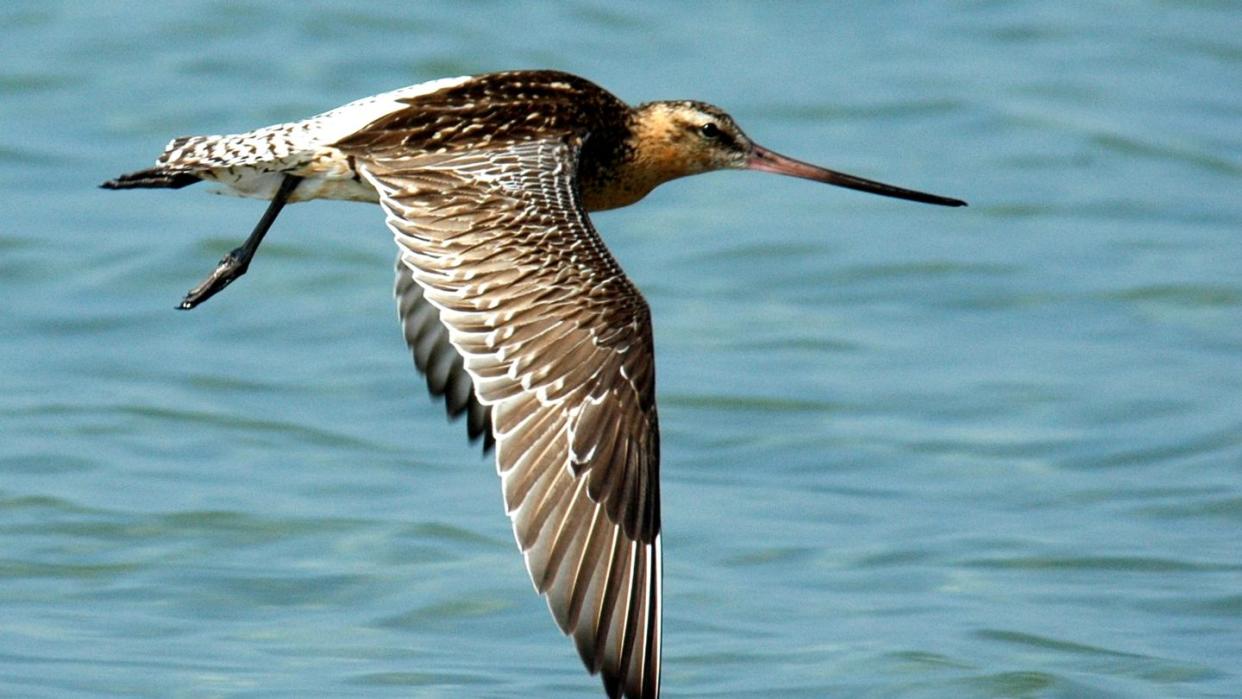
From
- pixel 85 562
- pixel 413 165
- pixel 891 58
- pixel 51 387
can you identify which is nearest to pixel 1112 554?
pixel 413 165

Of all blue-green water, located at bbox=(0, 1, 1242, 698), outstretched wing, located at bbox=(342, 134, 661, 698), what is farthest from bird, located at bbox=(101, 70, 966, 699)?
blue-green water, located at bbox=(0, 1, 1242, 698)

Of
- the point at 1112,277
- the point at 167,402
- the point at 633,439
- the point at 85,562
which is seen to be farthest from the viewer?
the point at 1112,277

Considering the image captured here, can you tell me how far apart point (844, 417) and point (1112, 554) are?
5.34ft

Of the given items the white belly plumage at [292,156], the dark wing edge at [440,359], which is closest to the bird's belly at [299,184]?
the white belly plumage at [292,156]

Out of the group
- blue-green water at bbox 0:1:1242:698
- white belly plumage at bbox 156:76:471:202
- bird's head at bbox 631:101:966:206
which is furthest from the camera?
bird's head at bbox 631:101:966:206

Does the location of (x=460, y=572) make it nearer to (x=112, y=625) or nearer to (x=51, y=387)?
(x=112, y=625)

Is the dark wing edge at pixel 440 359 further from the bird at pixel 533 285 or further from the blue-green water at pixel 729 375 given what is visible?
the blue-green water at pixel 729 375

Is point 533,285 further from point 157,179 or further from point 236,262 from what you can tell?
point 157,179

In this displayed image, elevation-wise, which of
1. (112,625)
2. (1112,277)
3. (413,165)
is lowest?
(112,625)

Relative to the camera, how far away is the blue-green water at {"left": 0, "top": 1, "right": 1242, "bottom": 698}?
9.03m

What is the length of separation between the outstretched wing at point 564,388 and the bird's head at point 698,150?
1.39 metres

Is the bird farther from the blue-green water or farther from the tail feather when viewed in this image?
the blue-green water

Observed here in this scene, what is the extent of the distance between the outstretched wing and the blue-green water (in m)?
1.18

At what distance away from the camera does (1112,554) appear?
9.87 m
